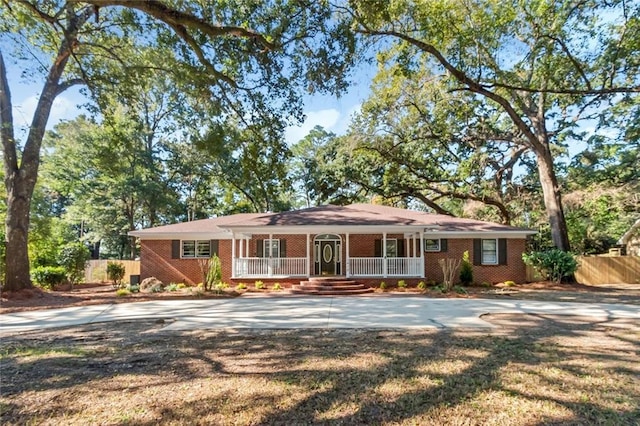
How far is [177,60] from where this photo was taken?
10516mm

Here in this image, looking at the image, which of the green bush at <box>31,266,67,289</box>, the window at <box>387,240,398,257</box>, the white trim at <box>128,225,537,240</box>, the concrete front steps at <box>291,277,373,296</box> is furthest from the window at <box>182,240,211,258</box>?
the window at <box>387,240,398,257</box>

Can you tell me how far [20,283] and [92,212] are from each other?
1944cm

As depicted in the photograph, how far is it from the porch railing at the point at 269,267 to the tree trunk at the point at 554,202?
39.0 feet

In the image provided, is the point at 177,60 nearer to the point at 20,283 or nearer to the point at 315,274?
the point at 20,283

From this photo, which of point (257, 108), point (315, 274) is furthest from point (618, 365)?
point (315, 274)

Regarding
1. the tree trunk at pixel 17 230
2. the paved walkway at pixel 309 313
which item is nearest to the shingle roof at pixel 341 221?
the paved walkway at pixel 309 313

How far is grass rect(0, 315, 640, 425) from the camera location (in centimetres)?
345

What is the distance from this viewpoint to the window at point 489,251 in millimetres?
18062

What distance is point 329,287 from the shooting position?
14.6 meters

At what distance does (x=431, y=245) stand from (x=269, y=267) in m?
7.93

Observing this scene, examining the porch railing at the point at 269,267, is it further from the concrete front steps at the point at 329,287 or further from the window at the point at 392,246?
the window at the point at 392,246

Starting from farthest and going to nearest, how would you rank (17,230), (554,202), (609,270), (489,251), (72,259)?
(609,270), (489,251), (554,202), (72,259), (17,230)

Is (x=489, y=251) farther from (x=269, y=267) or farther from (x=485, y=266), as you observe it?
(x=269, y=267)

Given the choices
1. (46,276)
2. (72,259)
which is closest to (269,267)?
(72,259)
